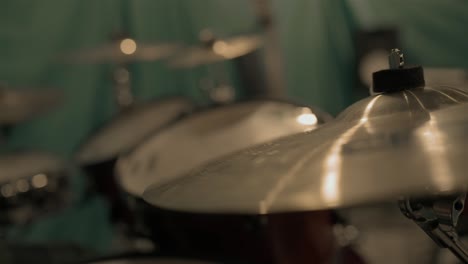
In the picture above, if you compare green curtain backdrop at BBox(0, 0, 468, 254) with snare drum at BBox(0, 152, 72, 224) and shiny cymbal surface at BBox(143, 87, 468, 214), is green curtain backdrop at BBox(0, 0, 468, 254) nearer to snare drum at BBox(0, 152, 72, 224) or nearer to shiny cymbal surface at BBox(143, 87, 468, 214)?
snare drum at BBox(0, 152, 72, 224)

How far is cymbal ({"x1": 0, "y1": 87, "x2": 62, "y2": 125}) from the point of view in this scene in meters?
1.79

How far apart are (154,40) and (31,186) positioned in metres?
0.94

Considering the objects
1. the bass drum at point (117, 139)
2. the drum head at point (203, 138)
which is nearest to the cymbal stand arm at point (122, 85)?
the bass drum at point (117, 139)

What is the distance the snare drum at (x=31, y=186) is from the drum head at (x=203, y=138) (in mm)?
598

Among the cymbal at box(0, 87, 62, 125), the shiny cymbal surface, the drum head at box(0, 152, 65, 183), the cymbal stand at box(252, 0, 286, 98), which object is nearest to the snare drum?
the drum head at box(0, 152, 65, 183)

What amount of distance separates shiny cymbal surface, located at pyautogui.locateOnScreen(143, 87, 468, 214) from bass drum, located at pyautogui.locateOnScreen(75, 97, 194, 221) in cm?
95

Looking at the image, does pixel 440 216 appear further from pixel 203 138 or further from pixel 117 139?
pixel 117 139

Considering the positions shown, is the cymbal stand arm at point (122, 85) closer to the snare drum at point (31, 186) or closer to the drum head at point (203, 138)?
the snare drum at point (31, 186)

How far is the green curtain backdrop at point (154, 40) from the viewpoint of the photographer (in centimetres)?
204

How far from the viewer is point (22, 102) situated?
1.82 meters

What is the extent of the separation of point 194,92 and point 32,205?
37.9 inches

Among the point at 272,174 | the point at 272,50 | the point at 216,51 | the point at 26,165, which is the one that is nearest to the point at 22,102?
the point at 26,165

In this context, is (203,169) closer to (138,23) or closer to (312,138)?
(312,138)

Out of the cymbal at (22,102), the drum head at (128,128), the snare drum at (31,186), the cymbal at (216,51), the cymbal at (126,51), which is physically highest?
the cymbal at (126,51)
